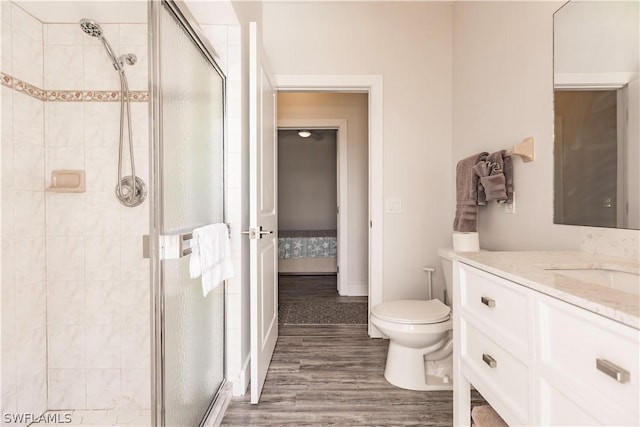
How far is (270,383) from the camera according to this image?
1935mm

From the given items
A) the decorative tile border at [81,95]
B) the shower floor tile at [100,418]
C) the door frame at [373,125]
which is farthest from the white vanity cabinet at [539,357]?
the decorative tile border at [81,95]

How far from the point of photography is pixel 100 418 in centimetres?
170

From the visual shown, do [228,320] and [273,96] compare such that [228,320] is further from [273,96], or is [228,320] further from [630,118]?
[630,118]

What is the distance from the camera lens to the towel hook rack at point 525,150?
A: 1582 millimetres

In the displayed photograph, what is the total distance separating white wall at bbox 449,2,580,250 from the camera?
152cm

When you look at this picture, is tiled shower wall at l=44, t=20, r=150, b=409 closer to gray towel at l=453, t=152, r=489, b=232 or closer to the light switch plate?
the light switch plate

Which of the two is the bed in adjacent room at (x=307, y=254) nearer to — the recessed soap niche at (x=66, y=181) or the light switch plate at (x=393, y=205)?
the light switch plate at (x=393, y=205)

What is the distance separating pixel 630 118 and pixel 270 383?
2.05 meters

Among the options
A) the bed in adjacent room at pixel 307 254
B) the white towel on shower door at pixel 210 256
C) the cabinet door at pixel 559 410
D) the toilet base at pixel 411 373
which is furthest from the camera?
the bed in adjacent room at pixel 307 254

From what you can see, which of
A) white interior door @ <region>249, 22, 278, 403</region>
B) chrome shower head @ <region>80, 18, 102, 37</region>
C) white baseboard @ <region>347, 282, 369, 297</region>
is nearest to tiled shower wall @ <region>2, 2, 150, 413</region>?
chrome shower head @ <region>80, 18, 102, 37</region>

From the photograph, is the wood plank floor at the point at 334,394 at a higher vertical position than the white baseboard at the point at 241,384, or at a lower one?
lower

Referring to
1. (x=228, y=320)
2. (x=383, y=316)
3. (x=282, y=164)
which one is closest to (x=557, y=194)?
(x=383, y=316)

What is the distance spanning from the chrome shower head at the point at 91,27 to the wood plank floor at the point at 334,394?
6.56ft

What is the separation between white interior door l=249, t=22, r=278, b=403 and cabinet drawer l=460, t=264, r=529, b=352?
1.01 m
